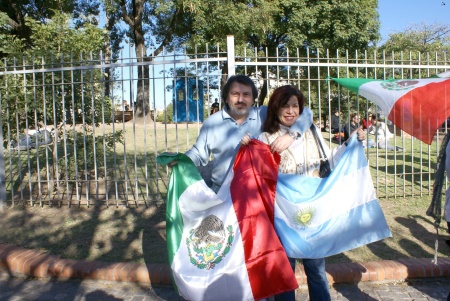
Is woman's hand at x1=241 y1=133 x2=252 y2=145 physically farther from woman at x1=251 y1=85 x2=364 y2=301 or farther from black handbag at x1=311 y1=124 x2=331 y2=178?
black handbag at x1=311 y1=124 x2=331 y2=178

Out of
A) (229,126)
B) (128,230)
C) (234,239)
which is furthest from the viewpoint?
(128,230)

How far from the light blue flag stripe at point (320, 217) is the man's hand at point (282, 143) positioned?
227mm

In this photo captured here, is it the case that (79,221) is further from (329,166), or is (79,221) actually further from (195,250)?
(329,166)

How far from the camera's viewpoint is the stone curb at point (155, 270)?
404 cm

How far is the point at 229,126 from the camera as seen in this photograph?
10.5ft

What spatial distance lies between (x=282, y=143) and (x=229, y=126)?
0.50 metres

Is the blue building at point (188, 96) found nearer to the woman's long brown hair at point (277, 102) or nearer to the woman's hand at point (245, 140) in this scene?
the woman's long brown hair at point (277, 102)

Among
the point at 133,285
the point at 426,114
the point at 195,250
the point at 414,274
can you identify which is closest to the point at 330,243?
the point at 195,250

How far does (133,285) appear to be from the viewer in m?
4.11

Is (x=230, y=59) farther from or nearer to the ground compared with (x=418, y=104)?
farther from the ground

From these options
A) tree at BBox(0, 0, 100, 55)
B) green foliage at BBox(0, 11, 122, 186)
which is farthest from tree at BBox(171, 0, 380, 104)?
green foliage at BBox(0, 11, 122, 186)

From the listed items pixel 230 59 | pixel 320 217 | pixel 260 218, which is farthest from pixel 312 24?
pixel 260 218

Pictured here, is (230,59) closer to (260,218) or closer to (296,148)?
(296,148)

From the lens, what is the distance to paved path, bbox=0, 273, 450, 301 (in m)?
3.81
